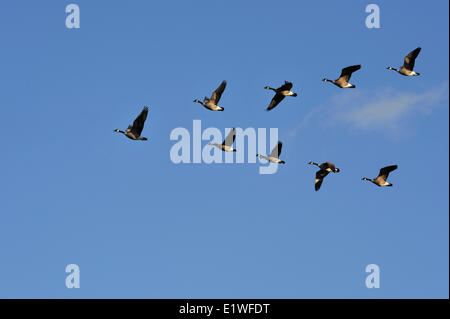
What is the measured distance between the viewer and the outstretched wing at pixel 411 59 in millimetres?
62341

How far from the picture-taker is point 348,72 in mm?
62562

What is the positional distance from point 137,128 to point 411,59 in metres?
20.0

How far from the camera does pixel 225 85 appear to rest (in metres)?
59.4

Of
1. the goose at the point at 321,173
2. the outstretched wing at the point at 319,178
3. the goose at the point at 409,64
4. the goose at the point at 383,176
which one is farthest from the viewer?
the outstretched wing at the point at 319,178

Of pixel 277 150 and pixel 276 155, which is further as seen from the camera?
pixel 276 155

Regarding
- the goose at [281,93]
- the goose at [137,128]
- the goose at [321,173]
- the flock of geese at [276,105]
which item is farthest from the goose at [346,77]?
the goose at [137,128]

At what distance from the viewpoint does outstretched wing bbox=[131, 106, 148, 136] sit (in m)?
57.1

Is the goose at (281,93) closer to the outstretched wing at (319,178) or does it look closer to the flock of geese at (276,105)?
the flock of geese at (276,105)

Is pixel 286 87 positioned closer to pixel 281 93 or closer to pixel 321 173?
pixel 281 93

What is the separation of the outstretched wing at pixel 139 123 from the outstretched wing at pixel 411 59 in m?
19.2

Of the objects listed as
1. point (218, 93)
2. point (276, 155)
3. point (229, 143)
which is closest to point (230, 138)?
point (229, 143)
